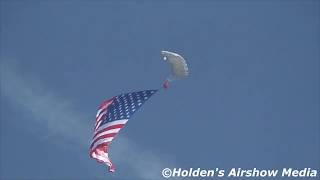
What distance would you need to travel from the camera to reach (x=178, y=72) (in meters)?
60.2

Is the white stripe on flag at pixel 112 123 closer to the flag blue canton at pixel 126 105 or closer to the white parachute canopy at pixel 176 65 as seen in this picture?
the flag blue canton at pixel 126 105

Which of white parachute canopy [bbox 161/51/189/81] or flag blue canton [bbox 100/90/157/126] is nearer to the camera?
white parachute canopy [bbox 161/51/189/81]

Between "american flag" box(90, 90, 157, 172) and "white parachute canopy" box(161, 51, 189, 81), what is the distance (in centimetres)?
315

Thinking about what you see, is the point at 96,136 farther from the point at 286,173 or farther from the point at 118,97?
the point at 286,173

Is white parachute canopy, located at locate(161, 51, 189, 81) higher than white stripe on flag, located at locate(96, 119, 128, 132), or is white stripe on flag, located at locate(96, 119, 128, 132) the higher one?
white parachute canopy, located at locate(161, 51, 189, 81)

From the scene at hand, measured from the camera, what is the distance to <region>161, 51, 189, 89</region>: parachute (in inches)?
2308

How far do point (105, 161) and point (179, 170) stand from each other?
10.7 meters

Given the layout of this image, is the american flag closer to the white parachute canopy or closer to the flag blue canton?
the flag blue canton

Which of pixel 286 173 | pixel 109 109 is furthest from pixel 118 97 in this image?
pixel 286 173

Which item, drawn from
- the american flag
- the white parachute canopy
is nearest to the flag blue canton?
the american flag

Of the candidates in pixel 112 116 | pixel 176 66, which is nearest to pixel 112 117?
pixel 112 116

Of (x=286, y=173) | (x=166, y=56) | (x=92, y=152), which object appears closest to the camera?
(x=166, y=56)

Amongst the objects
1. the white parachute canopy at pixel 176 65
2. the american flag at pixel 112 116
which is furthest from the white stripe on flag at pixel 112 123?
the white parachute canopy at pixel 176 65

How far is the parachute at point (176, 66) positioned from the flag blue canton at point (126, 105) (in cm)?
316
